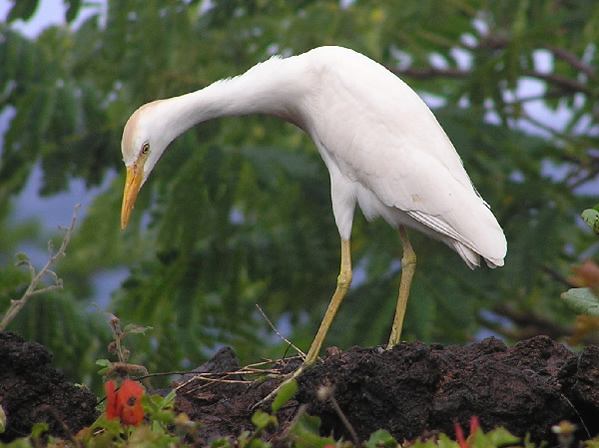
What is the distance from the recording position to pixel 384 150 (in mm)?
4211

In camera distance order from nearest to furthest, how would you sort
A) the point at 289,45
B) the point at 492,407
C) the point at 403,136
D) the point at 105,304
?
1. the point at 492,407
2. the point at 403,136
3. the point at 289,45
4. the point at 105,304

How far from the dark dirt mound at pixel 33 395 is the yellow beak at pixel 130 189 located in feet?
4.35

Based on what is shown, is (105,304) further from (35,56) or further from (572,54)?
(572,54)

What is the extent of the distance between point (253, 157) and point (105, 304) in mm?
2093

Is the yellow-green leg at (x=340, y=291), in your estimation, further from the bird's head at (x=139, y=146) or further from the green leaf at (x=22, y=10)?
the green leaf at (x=22, y=10)

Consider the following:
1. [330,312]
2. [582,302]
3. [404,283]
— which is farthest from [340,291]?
[582,302]

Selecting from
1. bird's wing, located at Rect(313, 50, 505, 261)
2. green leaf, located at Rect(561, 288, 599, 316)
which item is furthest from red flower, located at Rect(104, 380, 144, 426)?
bird's wing, located at Rect(313, 50, 505, 261)

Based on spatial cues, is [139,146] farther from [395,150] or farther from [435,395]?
[435,395]

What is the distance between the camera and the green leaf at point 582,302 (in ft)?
8.96

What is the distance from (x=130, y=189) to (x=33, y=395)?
1552mm

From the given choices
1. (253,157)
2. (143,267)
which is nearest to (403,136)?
(253,157)

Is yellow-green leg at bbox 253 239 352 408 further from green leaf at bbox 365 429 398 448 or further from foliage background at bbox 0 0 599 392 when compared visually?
foliage background at bbox 0 0 599 392

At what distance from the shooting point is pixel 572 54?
778 centimetres

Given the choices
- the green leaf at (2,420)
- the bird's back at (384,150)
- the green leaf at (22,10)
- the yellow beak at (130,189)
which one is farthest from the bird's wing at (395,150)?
the green leaf at (22,10)
